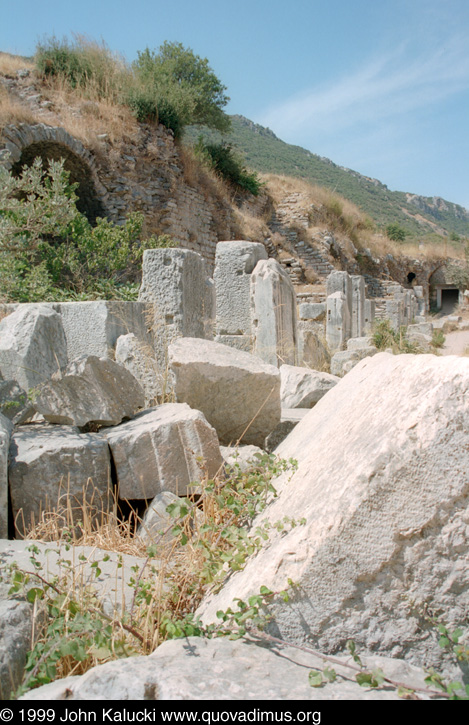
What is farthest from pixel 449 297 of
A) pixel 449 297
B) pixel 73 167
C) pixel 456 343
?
pixel 73 167

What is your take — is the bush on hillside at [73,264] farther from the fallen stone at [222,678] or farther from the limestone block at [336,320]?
the fallen stone at [222,678]

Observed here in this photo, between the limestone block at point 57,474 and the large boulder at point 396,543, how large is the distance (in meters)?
1.23

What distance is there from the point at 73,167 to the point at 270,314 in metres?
10.2

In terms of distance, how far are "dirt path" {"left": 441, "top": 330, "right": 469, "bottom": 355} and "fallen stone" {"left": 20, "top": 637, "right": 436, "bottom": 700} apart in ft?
38.1

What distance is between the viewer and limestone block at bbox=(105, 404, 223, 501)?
255 cm

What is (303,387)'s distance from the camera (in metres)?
4.21

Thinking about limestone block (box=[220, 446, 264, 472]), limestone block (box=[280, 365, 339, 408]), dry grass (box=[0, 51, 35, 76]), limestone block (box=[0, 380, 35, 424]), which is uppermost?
dry grass (box=[0, 51, 35, 76])

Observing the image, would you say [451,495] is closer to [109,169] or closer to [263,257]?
[263,257]

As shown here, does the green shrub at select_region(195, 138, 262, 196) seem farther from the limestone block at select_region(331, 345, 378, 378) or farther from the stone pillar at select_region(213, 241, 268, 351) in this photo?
the stone pillar at select_region(213, 241, 268, 351)

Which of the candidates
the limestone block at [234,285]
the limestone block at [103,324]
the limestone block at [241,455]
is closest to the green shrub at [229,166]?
the limestone block at [234,285]

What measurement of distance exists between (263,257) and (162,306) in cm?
258

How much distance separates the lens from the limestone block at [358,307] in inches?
538

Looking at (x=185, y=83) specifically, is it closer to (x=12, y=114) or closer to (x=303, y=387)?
(x=12, y=114)

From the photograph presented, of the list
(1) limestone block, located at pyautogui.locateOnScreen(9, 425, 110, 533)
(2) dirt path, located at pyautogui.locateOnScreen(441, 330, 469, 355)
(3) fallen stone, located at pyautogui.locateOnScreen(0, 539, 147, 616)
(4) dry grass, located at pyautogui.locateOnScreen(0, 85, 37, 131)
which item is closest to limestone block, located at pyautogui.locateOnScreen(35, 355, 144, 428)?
(1) limestone block, located at pyautogui.locateOnScreen(9, 425, 110, 533)
